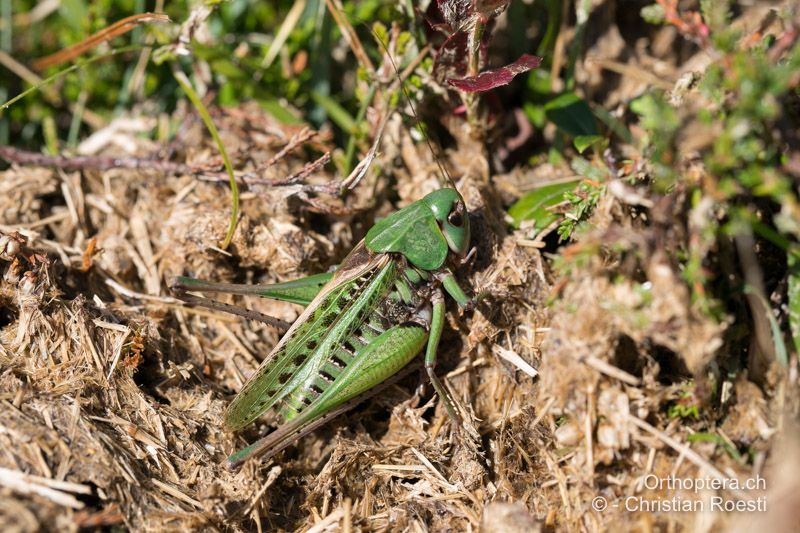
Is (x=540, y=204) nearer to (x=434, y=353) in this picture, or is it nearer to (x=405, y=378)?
(x=434, y=353)

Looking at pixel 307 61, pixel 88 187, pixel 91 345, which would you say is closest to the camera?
pixel 91 345

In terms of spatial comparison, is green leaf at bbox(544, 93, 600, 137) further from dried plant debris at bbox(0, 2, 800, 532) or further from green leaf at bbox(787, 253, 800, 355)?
green leaf at bbox(787, 253, 800, 355)

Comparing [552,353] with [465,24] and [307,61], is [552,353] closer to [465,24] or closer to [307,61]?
[465,24]

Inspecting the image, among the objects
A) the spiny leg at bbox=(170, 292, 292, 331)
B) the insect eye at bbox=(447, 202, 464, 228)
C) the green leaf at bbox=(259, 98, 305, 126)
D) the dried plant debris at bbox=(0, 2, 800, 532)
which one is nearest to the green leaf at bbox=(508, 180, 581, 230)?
the dried plant debris at bbox=(0, 2, 800, 532)

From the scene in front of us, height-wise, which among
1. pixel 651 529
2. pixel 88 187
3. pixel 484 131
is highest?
pixel 88 187

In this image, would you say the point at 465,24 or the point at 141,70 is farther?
the point at 141,70

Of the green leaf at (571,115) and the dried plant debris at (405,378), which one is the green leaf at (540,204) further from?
the green leaf at (571,115)

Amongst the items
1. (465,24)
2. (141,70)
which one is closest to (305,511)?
(465,24)
